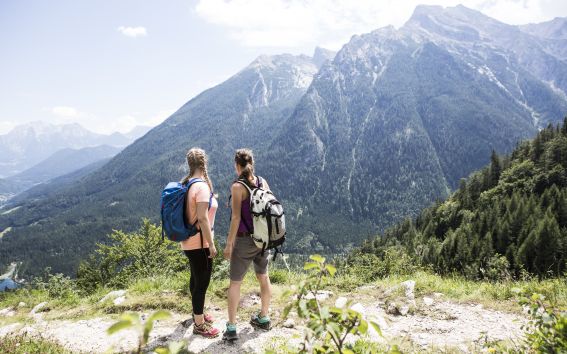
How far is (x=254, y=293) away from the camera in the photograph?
898 centimetres

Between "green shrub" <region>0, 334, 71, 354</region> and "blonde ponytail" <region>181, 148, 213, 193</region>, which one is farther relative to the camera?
"blonde ponytail" <region>181, 148, 213, 193</region>

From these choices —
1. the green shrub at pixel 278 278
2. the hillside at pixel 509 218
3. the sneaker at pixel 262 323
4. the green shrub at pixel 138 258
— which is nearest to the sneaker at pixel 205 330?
the sneaker at pixel 262 323

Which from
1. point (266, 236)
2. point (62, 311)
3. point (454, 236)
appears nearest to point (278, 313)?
point (266, 236)

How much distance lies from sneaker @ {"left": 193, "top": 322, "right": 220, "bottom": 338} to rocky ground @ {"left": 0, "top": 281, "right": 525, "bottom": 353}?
0.29ft

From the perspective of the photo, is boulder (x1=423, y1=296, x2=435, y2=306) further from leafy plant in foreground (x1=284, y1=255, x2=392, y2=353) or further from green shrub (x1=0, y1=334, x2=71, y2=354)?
green shrub (x1=0, y1=334, x2=71, y2=354)

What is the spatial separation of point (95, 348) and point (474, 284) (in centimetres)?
841

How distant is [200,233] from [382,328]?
402cm

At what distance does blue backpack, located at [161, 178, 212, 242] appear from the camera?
6.37 meters

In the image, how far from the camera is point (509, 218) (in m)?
54.1

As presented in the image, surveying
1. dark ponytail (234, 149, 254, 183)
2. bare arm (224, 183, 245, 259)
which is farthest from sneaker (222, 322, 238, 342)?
dark ponytail (234, 149, 254, 183)

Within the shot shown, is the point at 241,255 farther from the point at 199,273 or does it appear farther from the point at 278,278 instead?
the point at 278,278

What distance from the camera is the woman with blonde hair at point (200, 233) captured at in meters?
6.36

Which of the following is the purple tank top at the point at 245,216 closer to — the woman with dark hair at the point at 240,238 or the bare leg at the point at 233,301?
the woman with dark hair at the point at 240,238

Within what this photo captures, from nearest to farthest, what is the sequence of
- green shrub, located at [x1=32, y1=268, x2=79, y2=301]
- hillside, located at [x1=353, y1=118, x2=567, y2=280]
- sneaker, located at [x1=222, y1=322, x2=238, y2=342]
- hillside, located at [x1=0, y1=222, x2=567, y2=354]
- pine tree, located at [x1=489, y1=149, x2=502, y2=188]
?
1. hillside, located at [x1=0, y1=222, x2=567, y2=354]
2. sneaker, located at [x1=222, y1=322, x2=238, y2=342]
3. green shrub, located at [x1=32, y1=268, x2=79, y2=301]
4. hillside, located at [x1=353, y1=118, x2=567, y2=280]
5. pine tree, located at [x1=489, y1=149, x2=502, y2=188]
